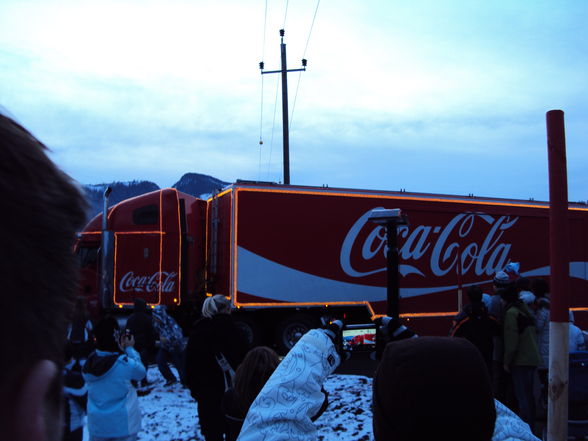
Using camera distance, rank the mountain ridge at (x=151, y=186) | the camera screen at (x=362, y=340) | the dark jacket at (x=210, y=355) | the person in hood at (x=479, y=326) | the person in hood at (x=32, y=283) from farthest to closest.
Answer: the mountain ridge at (x=151, y=186) → the camera screen at (x=362, y=340) → the person in hood at (x=479, y=326) → the dark jacket at (x=210, y=355) → the person in hood at (x=32, y=283)

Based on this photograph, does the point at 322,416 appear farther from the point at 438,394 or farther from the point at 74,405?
the point at 438,394

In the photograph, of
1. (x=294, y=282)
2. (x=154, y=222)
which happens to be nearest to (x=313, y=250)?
(x=294, y=282)

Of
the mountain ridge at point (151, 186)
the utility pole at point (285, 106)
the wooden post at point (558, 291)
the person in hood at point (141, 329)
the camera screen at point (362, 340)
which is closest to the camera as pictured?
the wooden post at point (558, 291)

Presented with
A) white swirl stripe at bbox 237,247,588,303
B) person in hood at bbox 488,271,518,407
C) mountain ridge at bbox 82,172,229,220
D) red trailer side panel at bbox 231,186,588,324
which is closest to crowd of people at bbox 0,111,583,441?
person in hood at bbox 488,271,518,407

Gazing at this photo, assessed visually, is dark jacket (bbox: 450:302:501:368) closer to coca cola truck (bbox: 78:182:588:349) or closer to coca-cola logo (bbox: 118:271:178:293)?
coca cola truck (bbox: 78:182:588:349)

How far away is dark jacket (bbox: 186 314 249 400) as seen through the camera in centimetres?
495

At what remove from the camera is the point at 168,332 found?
846 cm

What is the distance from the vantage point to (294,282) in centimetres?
1143

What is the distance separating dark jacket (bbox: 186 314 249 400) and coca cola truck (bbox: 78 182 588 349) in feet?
19.9

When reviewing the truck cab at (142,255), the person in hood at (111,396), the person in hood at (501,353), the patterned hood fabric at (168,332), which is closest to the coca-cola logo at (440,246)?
the truck cab at (142,255)

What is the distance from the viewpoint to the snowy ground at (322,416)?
6141mm

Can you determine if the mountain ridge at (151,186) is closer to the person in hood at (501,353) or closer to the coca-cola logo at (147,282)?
the coca-cola logo at (147,282)

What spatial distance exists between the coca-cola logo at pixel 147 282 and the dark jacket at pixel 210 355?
6.69 meters

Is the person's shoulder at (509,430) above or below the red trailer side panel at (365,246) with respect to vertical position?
below
